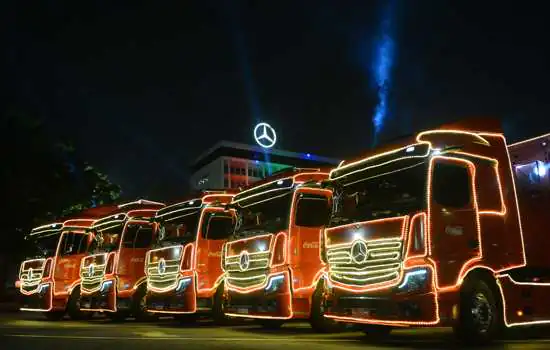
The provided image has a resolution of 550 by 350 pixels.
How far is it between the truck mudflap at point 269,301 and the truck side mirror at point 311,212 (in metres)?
1.10

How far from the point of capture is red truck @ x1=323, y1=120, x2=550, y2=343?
871 centimetres

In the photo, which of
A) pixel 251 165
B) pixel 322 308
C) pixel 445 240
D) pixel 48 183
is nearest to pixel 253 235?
pixel 322 308

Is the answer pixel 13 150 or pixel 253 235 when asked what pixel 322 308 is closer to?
pixel 253 235

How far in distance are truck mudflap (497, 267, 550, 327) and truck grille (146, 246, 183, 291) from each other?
Answer: 25.2 feet

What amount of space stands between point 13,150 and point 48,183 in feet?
6.72

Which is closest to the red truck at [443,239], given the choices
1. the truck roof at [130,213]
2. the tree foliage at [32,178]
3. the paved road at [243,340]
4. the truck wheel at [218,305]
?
the paved road at [243,340]

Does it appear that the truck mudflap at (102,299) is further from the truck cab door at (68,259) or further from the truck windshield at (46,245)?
the truck windshield at (46,245)

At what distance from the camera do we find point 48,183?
93.1 ft

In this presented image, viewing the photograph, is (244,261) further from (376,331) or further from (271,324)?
(376,331)

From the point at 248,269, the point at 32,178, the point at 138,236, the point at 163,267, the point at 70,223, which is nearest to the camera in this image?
the point at 248,269

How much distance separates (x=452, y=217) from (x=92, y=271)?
11976 mm

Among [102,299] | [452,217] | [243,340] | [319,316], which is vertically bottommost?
[243,340]

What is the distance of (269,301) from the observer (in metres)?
11.8

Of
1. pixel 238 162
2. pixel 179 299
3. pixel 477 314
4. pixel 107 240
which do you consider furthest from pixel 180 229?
pixel 238 162
